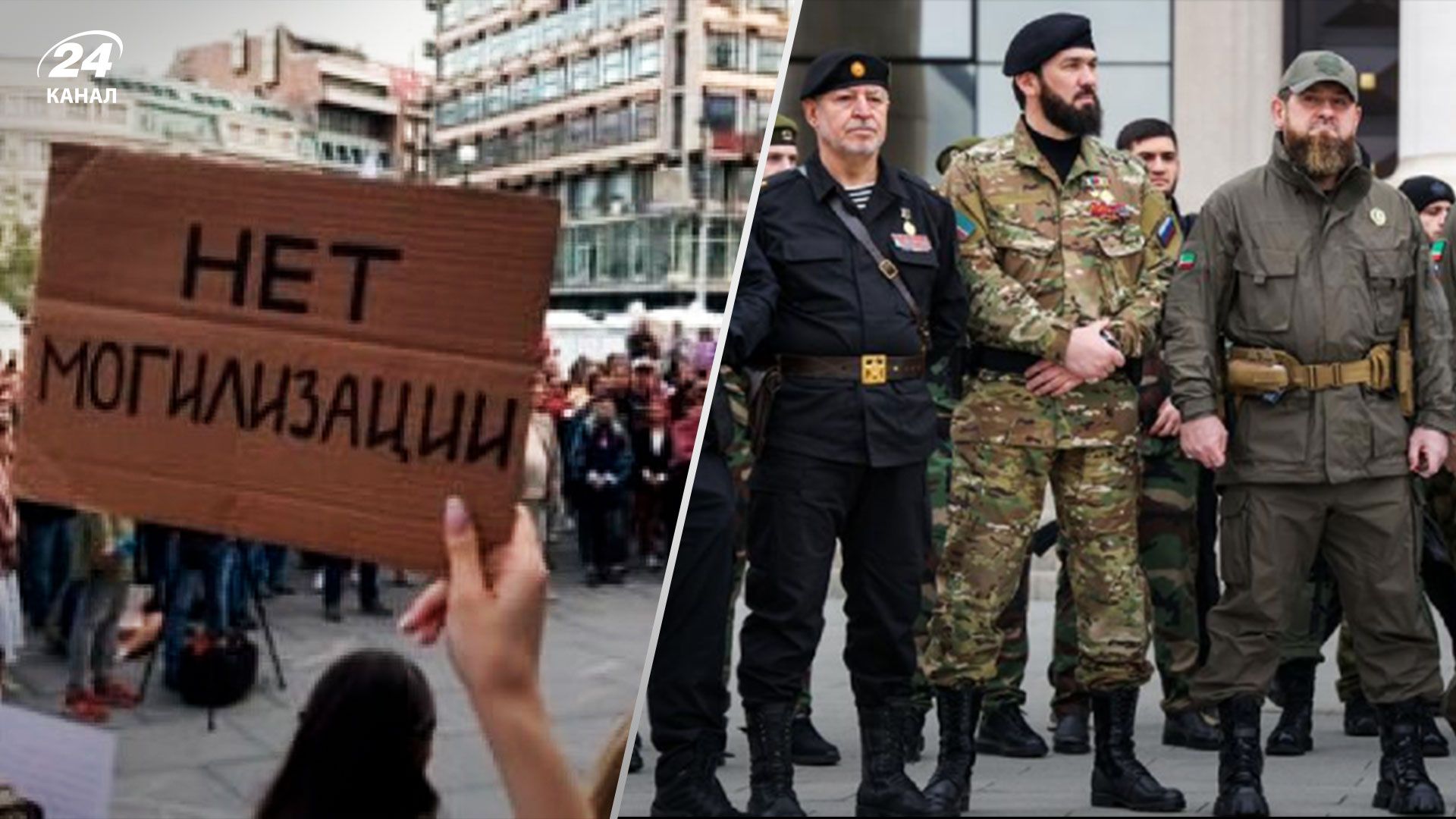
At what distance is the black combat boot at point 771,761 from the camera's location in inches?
159

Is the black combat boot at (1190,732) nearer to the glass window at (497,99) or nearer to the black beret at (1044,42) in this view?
the black beret at (1044,42)

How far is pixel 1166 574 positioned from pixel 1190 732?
326 millimetres

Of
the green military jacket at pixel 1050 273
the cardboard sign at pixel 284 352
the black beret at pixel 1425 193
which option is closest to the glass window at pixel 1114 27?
the black beret at pixel 1425 193

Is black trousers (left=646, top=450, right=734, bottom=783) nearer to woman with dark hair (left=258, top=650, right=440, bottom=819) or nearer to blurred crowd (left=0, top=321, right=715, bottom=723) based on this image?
blurred crowd (left=0, top=321, right=715, bottom=723)

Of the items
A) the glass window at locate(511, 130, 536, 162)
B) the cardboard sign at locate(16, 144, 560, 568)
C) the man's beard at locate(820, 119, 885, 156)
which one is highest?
the man's beard at locate(820, 119, 885, 156)

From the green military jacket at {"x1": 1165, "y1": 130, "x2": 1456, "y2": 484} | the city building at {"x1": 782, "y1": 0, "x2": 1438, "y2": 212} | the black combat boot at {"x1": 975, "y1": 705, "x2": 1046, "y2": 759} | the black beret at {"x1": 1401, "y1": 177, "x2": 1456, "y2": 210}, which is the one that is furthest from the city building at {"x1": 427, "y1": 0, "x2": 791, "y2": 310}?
the city building at {"x1": 782, "y1": 0, "x2": 1438, "y2": 212}

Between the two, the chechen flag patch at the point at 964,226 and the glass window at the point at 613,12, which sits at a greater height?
the chechen flag patch at the point at 964,226

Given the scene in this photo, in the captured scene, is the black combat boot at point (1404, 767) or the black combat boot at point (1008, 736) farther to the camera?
the black combat boot at point (1008, 736)

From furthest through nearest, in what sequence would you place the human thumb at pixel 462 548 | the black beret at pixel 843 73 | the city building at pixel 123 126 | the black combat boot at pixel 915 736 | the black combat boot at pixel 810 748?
the black combat boot at pixel 810 748
the black combat boot at pixel 915 736
the black beret at pixel 843 73
the city building at pixel 123 126
the human thumb at pixel 462 548

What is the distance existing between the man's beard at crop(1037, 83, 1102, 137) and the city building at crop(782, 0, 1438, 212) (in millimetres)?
5067

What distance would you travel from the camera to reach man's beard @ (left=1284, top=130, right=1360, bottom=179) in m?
4.17

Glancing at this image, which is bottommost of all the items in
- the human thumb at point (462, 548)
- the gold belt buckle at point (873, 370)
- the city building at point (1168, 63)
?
the human thumb at point (462, 548)

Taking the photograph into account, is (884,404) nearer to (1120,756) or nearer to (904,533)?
(904,533)

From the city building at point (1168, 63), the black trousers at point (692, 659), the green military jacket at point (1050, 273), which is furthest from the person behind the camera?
the city building at point (1168, 63)
